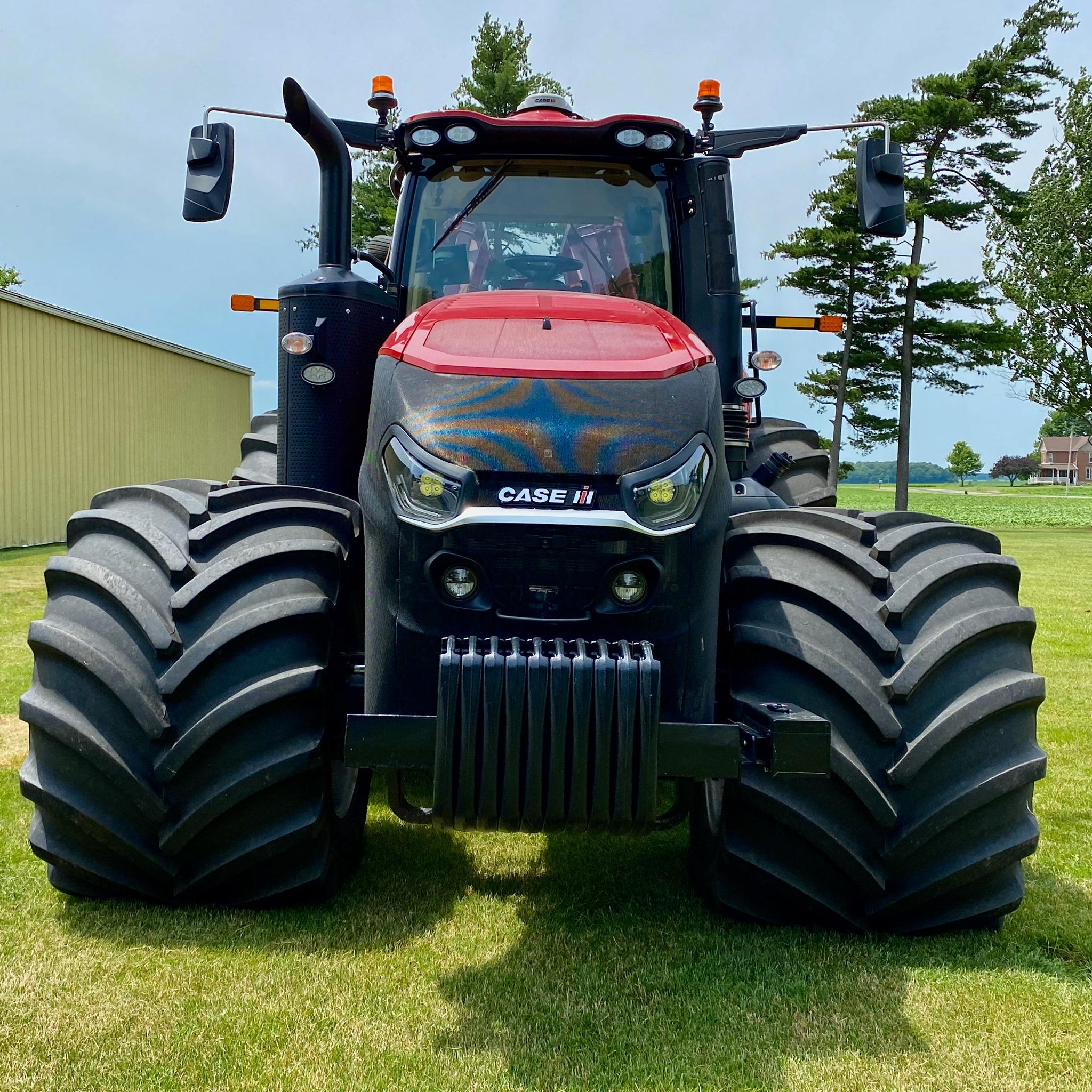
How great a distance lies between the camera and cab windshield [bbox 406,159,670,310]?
159 inches

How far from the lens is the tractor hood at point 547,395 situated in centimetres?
268

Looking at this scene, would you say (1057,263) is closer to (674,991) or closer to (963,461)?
(674,991)

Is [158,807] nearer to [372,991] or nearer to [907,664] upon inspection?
[372,991]

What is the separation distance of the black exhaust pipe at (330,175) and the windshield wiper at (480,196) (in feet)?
1.41

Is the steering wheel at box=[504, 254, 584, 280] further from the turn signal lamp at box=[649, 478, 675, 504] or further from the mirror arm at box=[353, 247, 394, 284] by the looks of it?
the turn signal lamp at box=[649, 478, 675, 504]

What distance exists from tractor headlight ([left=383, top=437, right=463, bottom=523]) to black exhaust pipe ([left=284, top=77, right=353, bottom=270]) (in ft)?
4.15

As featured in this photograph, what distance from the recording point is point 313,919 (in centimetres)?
318

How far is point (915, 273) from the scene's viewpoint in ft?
107

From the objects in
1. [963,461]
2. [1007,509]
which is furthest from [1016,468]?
[1007,509]

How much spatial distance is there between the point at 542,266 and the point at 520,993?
2.49 meters

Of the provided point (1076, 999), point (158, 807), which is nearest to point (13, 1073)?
point (158, 807)

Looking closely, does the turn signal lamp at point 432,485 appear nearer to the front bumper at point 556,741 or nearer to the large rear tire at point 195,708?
the front bumper at point 556,741

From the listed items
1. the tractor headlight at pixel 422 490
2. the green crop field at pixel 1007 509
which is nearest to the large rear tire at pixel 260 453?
the tractor headlight at pixel 422 490

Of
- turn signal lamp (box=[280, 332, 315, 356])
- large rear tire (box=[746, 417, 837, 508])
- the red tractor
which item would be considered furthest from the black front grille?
large rear tire (box=[746, 417, 837, 508])
